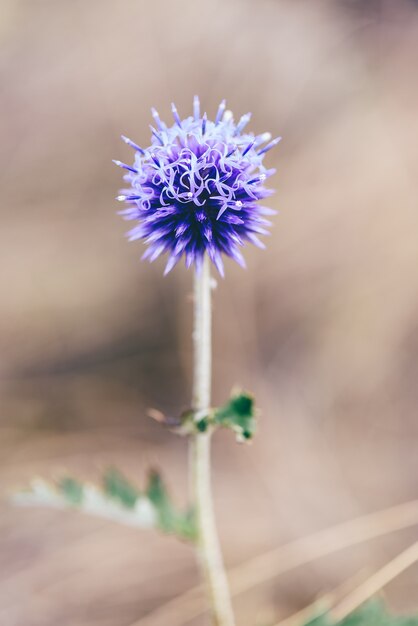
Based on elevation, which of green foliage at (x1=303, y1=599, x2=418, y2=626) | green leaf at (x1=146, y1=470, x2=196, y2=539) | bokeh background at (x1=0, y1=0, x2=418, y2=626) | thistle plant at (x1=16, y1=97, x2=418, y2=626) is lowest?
green foliage at (x1=303, y1=599, x2=418, y2=626)

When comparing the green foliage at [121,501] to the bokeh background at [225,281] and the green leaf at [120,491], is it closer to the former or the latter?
the green leaf at [120,491]

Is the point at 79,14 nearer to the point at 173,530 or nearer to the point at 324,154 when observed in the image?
the point at 324,154

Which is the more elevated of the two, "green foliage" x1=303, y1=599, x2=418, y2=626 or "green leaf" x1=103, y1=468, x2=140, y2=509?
"green leaf" x1=103, y1=468, x2=140, y2=509

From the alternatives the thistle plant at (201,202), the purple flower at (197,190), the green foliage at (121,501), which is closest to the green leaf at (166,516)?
the green foliage at (121,501)

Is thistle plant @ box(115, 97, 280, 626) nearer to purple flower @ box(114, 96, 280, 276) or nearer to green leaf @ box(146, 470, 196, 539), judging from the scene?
purple flower @ box(114, 96, 280, 276)

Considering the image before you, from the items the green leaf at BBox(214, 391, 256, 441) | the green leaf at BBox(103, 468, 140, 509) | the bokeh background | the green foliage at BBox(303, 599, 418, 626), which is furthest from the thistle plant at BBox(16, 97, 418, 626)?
the bokeh background

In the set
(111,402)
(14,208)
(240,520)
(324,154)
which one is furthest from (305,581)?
(14,208)

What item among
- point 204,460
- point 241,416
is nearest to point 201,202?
point 241,416
